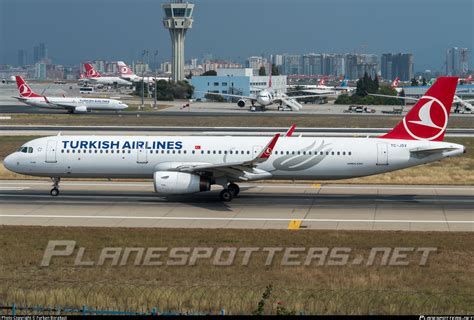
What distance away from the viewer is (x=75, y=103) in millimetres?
127812

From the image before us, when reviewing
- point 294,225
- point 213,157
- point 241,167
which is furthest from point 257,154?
point 294,225

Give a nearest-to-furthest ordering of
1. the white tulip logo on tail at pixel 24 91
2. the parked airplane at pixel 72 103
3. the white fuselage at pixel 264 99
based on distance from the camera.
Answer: the parked airplane at pixel 72 103 < the white tulip logo on tail at pixel 24 91 < the white fuselage at pixel 264 99

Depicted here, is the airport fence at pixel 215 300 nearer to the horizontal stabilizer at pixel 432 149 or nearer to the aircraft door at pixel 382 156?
the horizontal stabilizer at pixel 432 149

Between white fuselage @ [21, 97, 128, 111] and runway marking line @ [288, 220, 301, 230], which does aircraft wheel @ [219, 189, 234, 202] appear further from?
white fuselage @ [21, 97, 128, 111]

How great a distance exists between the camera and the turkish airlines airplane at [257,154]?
45.3 metres

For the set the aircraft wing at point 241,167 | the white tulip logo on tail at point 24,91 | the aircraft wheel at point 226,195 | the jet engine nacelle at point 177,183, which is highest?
the white tulip logo on tail at point 24,91

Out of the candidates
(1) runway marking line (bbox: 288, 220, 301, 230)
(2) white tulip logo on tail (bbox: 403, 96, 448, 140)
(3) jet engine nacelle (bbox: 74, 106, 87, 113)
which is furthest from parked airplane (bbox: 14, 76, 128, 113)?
(1) runway marking line (bbox: 288, 220, 301, 230)

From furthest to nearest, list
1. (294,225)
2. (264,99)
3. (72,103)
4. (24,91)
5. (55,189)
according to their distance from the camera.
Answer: (264,99) → (24,91) → (72,103) → (55,189) → (294,225)

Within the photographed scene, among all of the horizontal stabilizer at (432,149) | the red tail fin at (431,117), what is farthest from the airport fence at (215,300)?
the red tail fin at (431,117)

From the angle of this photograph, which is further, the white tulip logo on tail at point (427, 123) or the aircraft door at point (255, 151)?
the white tulip logo on tail at point (427, 123)

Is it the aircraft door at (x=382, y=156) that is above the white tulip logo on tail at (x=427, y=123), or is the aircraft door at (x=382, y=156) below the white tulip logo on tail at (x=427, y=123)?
below

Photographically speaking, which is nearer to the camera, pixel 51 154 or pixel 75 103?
pixel 51 154

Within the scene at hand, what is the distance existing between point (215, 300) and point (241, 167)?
20.6 meters

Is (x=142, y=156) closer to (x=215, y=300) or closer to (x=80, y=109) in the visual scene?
(x=215, y=300)
